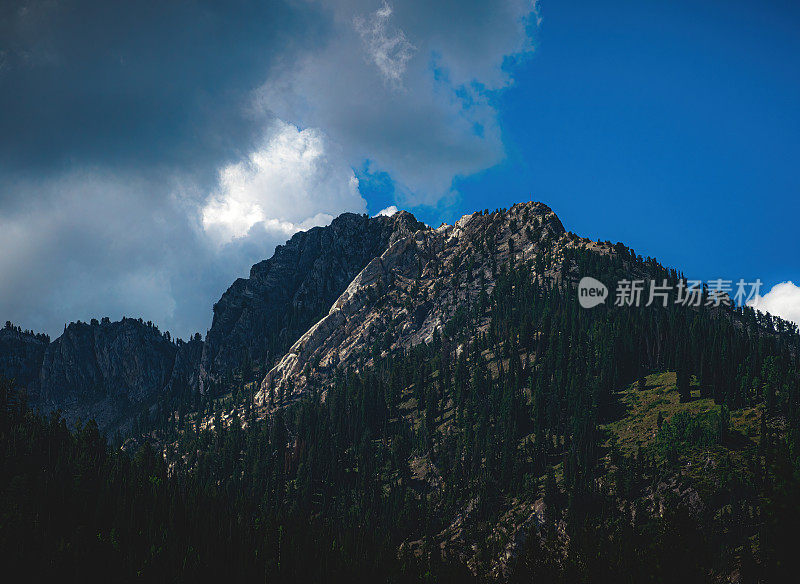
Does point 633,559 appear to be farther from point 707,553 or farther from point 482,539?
point 482,539

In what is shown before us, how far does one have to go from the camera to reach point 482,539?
Result: 164 meters

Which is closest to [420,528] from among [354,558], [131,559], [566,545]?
[354,558]

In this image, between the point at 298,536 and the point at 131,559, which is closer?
the point at 131,559

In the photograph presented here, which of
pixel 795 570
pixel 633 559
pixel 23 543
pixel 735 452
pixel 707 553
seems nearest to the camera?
pixel 795 570

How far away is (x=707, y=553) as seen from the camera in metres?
99.8

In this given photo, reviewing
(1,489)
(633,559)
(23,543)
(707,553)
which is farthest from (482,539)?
(1,489)

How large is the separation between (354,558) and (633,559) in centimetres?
6844

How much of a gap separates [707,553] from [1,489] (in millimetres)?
160400

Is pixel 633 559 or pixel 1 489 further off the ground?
pixel 1 489

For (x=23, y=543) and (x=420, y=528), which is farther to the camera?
(x=420, y=528)

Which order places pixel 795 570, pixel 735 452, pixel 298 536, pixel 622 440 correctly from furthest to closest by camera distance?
pixel 622 440 → pixel 298 536 → pixel 735 452 → pixel 795 570

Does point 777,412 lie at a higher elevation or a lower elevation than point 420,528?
higher

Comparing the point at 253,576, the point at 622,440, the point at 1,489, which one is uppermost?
the point at 622,440

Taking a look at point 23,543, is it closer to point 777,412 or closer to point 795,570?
point 795,570
